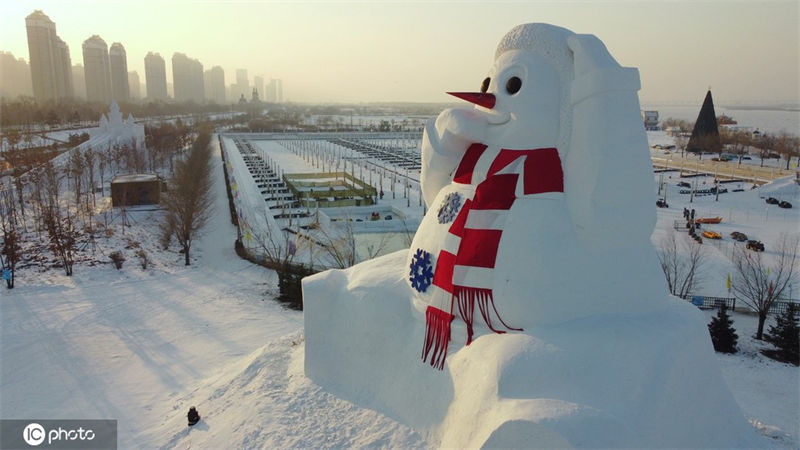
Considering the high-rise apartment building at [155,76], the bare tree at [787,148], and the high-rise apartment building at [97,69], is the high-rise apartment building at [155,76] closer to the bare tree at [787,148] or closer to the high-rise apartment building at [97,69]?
the high-rise apartment building at [97,69]

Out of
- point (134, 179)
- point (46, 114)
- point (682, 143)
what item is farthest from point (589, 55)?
point (46, 114)

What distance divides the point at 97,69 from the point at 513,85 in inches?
5325

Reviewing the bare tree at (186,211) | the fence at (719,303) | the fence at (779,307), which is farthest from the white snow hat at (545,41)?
the bare tree at (186,211)

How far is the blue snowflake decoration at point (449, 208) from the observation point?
23.5ft

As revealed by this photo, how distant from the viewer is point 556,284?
6.19 metres

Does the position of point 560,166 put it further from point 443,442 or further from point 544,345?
point 443,442

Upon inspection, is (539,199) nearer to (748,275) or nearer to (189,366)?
(189,366)

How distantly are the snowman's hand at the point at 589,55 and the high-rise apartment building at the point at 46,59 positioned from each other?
100147 mm

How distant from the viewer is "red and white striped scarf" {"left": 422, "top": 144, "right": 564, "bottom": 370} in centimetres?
648

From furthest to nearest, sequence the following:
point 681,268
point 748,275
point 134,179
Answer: point 134,179 < point 681,268 < point 748,275

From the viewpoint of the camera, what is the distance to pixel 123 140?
54500 millimetres

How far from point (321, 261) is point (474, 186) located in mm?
A: 15288

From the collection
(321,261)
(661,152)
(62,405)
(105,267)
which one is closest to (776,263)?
(321,261)

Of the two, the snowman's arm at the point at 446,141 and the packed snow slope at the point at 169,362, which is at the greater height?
the snowman's arm at the point at 446,141
